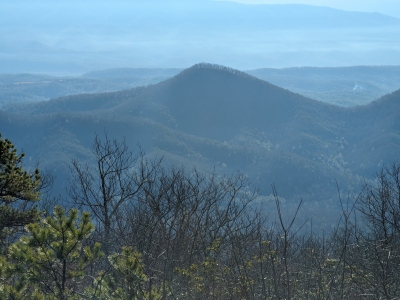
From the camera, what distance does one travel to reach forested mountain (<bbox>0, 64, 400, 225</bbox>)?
80.1 meters

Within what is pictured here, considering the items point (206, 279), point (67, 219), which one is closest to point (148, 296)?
point (206, 279)

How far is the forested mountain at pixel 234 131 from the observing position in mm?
80062

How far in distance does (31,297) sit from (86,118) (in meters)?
88.2

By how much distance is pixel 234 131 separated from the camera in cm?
10894

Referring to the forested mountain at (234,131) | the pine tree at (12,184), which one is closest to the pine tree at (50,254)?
the pine tree at (12,184)

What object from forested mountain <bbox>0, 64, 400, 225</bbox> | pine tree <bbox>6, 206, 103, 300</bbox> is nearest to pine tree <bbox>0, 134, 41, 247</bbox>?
pine tree <bbox>6, 206, 103, 300</bbox>

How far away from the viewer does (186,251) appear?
784 centimetres

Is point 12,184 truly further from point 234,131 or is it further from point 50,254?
point 234,131

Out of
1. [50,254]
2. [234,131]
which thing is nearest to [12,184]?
[50,254]

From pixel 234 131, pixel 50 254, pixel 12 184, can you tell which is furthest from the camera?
pixel 234 131

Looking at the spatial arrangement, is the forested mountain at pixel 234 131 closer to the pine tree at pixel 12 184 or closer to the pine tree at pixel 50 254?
the pine tree at pixel 12 184

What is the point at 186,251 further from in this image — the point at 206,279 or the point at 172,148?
the point at 172,148

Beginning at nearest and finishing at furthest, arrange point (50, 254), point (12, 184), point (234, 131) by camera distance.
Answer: point (50, 254), point (12, 184), point (234, 131)

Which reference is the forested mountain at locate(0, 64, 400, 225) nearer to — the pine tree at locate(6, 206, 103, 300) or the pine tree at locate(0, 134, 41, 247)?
the pine tree at locate(0, 134, 41, 247)
